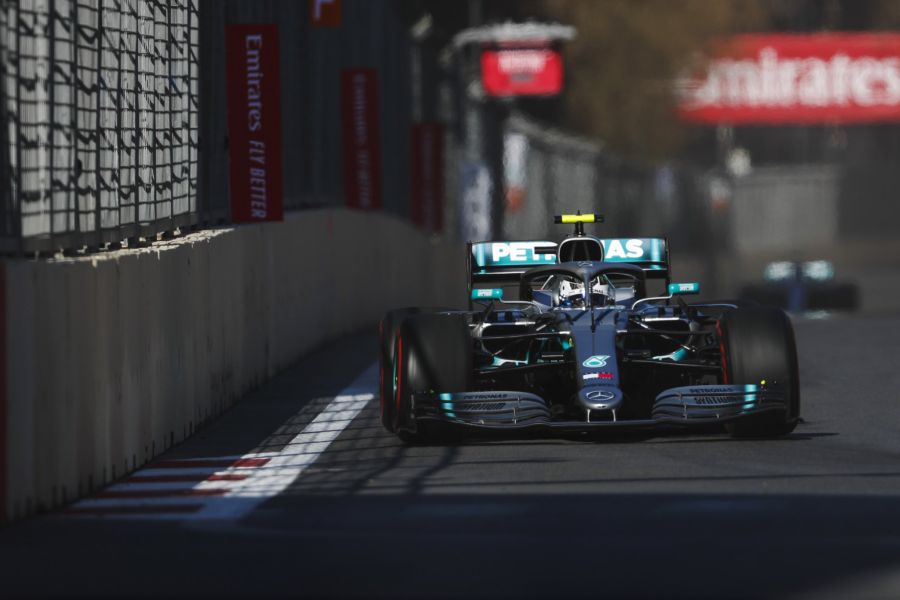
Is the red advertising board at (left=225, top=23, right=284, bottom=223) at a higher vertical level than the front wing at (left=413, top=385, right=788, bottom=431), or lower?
higher

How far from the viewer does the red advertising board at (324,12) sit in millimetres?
23438

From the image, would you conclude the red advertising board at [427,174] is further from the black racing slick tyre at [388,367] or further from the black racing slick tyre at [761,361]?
the black racing slick tyre at [761,361]

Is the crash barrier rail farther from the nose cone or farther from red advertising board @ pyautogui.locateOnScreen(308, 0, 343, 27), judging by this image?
red advertising board @ pyautogui.locateOnScreen(308, 0, 343, 27)

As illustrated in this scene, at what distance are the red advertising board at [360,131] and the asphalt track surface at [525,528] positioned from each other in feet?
45.5

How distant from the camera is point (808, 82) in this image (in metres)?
88.6

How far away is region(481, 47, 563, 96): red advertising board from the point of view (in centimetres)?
5116

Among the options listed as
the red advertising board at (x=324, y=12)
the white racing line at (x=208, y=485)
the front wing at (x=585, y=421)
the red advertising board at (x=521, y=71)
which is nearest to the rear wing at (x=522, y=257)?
the white racing line at (x=208, y=485)

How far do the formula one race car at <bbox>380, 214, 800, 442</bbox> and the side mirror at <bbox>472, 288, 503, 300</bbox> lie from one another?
2cm

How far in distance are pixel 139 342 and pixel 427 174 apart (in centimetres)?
2380

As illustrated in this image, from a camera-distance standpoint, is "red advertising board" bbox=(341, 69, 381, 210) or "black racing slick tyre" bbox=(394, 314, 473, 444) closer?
"black racing slick tyre" bbox=(394, 314, 473, 444)

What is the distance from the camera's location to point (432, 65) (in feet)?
133

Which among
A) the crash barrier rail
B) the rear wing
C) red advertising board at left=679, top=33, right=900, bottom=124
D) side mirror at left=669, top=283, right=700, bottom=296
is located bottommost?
side mirror at left=669, top=283, right=700, bottom=296

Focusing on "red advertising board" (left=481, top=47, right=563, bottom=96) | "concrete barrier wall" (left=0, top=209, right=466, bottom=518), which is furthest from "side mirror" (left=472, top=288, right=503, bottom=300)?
"red advertising board" (left=481, top=47, right=563, bottom=96)

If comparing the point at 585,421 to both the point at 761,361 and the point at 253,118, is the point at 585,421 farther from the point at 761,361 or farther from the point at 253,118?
the point at 253,118
